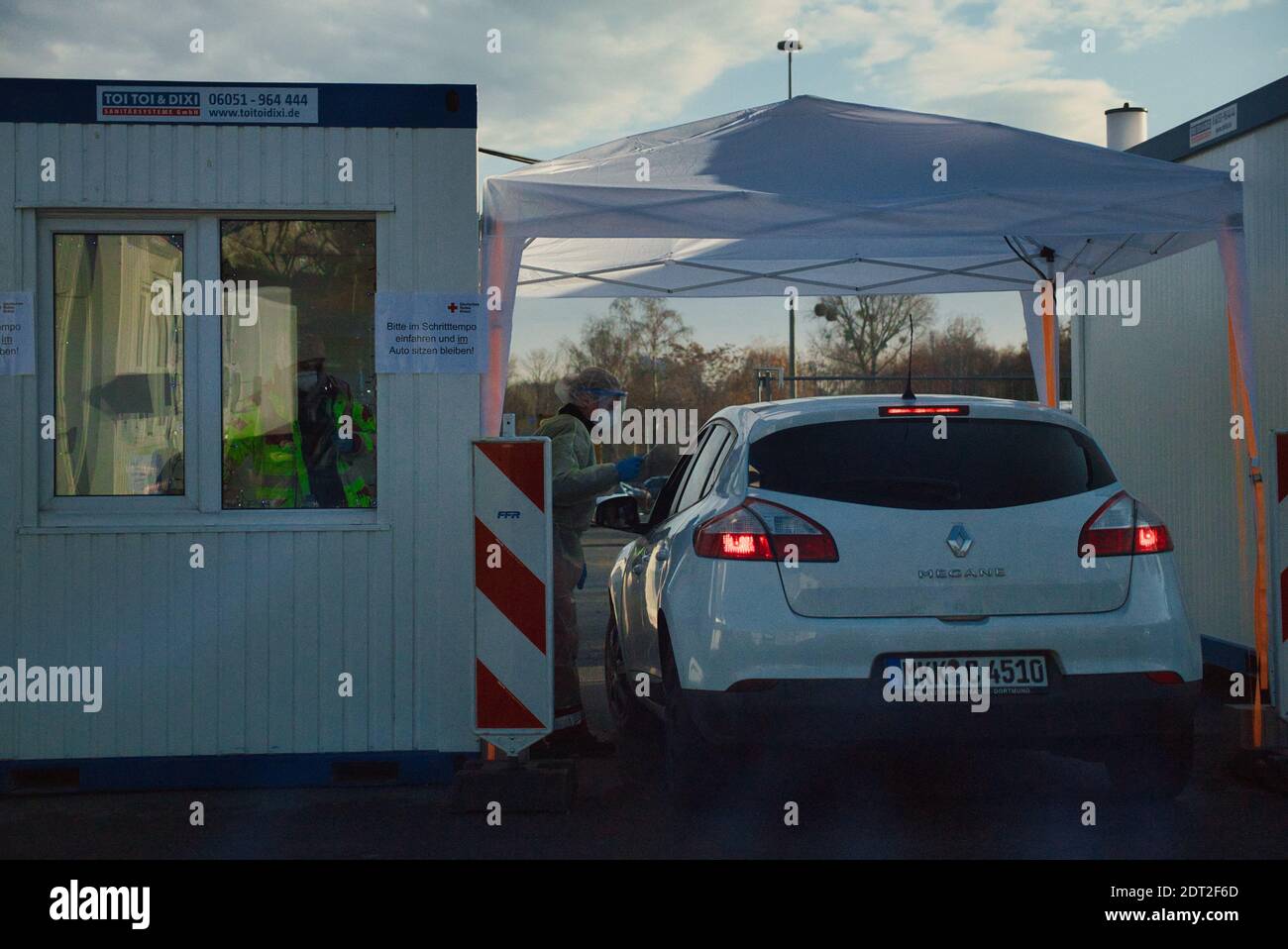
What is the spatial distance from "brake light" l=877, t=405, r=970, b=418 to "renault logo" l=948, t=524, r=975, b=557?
0.53m

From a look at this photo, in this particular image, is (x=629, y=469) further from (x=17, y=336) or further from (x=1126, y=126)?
(x=1126, y=126)

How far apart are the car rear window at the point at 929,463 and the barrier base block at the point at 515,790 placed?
5.46ft

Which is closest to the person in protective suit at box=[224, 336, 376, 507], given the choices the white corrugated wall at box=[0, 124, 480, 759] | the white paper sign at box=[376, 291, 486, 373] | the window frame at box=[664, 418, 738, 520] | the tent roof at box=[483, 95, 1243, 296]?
the white corrugated wall at box=[0, 124, 480, 759]

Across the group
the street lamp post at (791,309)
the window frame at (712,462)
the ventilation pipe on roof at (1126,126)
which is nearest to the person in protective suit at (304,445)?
the window frame at (712,462)

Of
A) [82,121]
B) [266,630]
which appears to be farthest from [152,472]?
[82,121]

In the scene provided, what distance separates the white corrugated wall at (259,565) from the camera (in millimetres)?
6805

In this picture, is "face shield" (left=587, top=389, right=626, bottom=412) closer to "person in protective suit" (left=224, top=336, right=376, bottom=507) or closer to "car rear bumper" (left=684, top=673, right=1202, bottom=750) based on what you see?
"person in protective suit" (left=224, top=336, right=376, bottom=507)

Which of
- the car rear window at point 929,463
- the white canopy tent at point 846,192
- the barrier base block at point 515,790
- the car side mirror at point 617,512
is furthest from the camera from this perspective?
the white canopy tent at point 846,192

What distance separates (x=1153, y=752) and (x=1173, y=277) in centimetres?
540

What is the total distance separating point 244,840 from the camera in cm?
584

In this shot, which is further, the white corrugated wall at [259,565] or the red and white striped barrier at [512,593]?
the white corrugated wall at [259,565]

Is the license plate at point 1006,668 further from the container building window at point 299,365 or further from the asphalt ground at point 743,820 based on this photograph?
the container building window at point 299,365

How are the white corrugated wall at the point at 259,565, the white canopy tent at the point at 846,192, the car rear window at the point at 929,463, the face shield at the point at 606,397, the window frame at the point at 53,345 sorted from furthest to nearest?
the face shield at the point at 606,397, the white canopy tent at the point at 846,192, the window frame at the point at 53,345, the white corrugated wall at the point at 259,565, the car rear window at the point at 929,463
